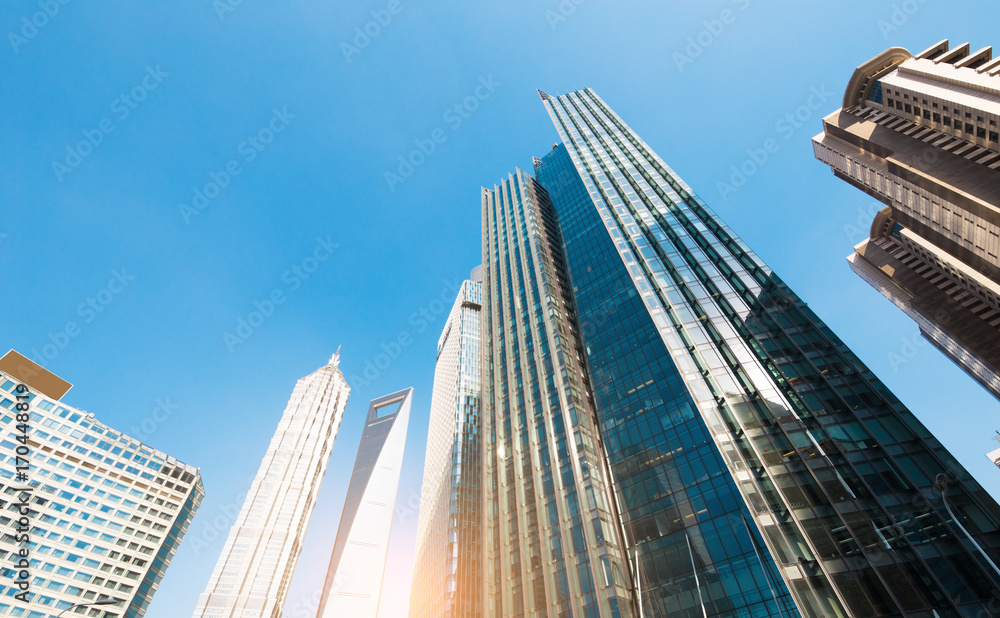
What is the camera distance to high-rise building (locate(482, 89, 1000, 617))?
110 feet

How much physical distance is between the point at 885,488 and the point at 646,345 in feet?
86.8

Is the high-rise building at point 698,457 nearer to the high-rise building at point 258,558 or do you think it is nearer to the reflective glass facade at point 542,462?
the reflective glass facade at point 542,462

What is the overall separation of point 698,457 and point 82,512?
124m

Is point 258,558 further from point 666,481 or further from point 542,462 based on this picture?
point 666,481

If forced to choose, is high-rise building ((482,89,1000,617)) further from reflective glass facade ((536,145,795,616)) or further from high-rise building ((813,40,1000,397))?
high-rise building ((813,40,1000,397))

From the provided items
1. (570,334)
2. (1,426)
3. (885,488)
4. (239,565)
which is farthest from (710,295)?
(239,565)

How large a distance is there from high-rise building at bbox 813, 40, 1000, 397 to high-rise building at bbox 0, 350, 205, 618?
440ft

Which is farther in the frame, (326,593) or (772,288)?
(326,593)

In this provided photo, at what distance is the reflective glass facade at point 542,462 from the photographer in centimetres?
4509

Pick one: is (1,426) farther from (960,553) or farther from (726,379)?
(960,553)

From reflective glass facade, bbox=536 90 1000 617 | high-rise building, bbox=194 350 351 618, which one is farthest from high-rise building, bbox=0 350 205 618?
reflective glass facade, bbox=536 90 1000 617

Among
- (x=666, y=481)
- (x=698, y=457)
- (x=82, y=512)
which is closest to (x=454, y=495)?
(x=666, y=481)

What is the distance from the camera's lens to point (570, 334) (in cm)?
7131

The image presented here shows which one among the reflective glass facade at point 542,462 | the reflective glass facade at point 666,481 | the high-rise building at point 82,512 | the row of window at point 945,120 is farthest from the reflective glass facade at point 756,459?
the high-rise building at point 82,512
